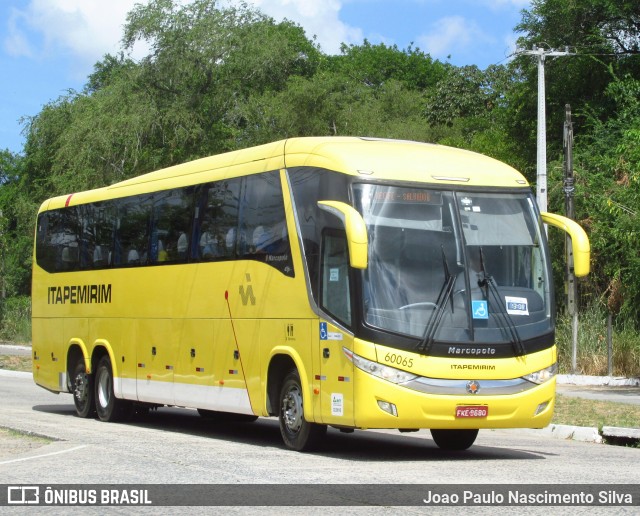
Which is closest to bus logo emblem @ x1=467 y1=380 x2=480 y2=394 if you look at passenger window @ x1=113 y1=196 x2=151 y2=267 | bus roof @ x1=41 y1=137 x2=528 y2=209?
bus roof @ x1=41 y1=137 x2=528 y2=209

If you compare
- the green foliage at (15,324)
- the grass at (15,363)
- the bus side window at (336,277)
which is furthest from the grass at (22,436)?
the green foliage at (15,324)

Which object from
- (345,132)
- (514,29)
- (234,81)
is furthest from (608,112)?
(234,81)

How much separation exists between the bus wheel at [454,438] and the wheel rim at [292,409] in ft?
5.87

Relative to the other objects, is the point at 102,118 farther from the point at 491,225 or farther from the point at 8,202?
the point at 491,225

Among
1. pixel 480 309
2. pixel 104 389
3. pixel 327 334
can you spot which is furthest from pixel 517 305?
pixel 104 389

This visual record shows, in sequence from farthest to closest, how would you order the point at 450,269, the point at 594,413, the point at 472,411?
the point at 594,413, the point at 450,269, the point at 472,411

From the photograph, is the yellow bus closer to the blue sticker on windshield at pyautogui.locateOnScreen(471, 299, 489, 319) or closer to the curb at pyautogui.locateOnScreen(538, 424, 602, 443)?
the blue sticker on windshield at pyautogui.locateOnScreen(471, 299, 489, 319)

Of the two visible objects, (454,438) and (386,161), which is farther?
(454,438)

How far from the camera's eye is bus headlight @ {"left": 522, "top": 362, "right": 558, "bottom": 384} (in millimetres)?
13656

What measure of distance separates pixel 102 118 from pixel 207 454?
38.7 m

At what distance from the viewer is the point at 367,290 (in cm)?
1314

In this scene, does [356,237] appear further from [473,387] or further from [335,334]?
[473,387]

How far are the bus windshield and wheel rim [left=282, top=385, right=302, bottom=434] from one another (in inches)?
73.7

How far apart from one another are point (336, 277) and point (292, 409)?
1964mm
